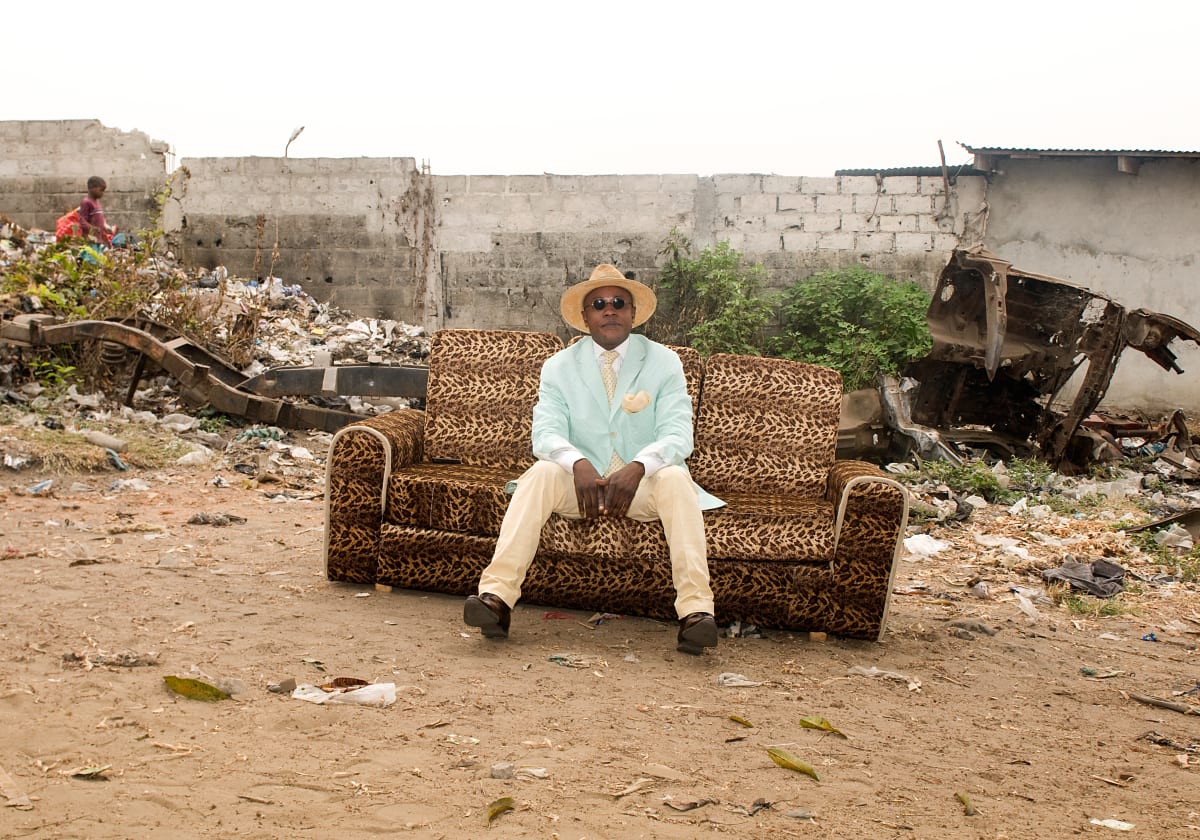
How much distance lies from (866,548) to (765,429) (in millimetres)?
926

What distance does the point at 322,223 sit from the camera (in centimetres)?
1268

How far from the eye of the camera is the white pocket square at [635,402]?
4.82 meters

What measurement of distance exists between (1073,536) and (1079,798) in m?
4.26

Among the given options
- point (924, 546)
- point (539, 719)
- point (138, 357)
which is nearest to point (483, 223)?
point (138, 357)

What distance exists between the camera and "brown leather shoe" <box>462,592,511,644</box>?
166 inches

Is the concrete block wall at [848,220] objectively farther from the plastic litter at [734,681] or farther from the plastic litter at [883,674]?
the plastic litter at [734,681]

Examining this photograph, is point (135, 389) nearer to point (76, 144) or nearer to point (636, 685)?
point (76, 144)

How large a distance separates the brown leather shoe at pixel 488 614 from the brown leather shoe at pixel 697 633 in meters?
0.71

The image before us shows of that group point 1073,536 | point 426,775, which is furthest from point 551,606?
point 1073,536

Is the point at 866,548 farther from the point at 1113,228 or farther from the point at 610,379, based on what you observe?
the point at 1113,228

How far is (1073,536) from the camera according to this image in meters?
7.07

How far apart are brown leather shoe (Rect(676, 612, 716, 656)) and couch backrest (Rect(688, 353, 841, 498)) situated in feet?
3.48

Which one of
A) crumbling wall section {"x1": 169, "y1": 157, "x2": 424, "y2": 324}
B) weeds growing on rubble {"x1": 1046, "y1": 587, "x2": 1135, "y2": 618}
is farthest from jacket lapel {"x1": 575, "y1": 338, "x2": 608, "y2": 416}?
crumbling wall section {"x1": 169, "y1": 157, "x2": 424, "y2": 324}

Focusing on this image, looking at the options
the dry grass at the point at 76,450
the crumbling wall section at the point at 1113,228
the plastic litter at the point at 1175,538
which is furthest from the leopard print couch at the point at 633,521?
the crumbling wall section at the point at 1113,228
